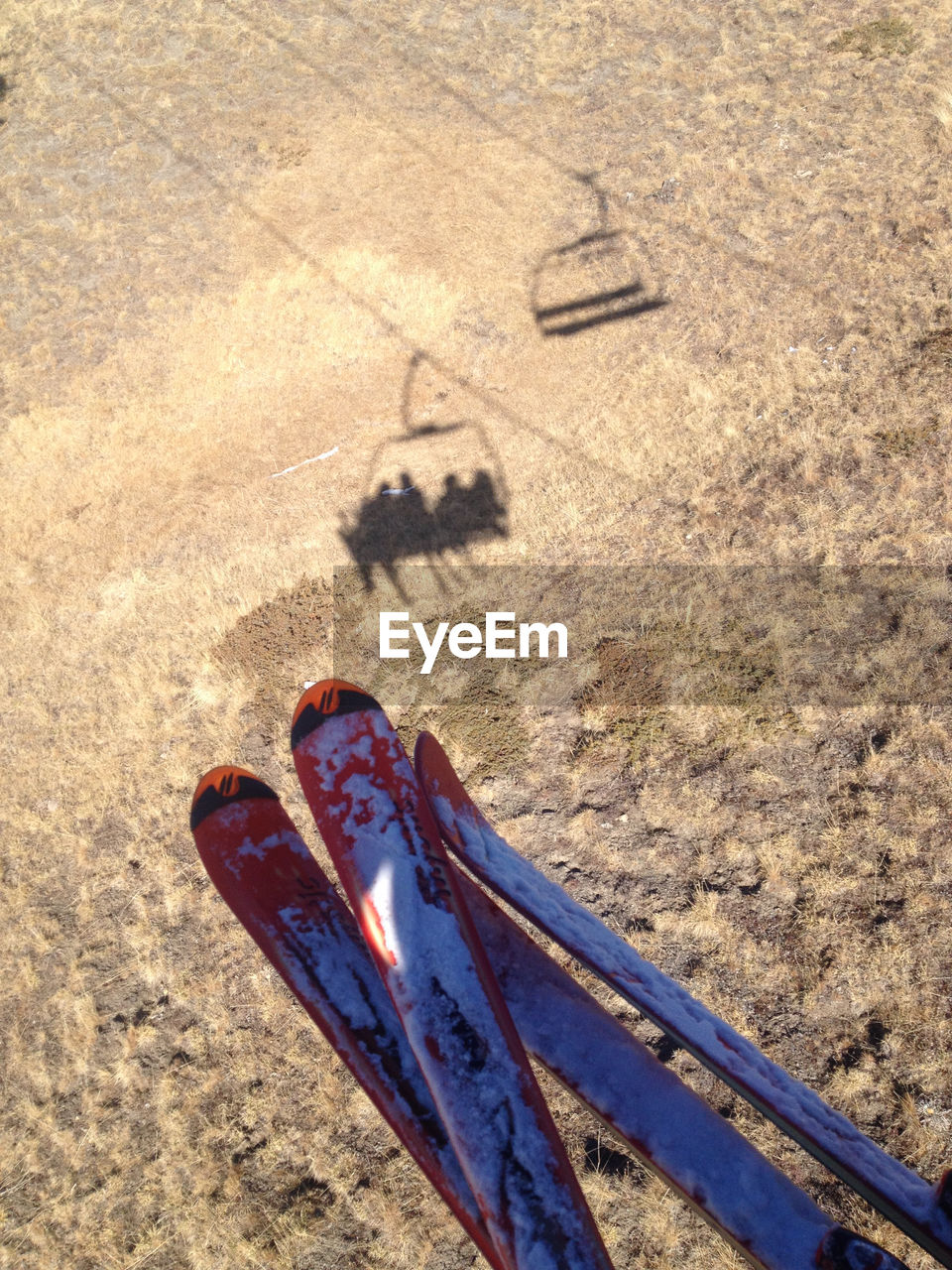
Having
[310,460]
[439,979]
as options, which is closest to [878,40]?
[310,460]

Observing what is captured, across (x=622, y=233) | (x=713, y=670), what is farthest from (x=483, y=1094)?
(x=622, y=233)

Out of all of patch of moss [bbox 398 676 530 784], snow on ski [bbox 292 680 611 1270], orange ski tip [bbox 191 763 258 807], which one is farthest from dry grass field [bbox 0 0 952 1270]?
snow on ski [bbox 292 680 611 1270]

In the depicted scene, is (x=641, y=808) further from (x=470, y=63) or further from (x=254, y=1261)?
(x=470, y=63)

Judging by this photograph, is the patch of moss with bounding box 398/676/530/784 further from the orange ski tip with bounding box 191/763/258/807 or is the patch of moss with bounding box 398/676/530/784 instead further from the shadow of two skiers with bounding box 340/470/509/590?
the orange ski tip with bounding box 191/763/258/807

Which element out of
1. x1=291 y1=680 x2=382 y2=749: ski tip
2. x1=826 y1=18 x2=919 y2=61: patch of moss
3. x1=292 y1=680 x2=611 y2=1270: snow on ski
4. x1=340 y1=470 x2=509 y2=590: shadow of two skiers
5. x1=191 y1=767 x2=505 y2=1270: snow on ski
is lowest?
x1=340 y1=470 x2=509 y2=590: shadow of two skiers

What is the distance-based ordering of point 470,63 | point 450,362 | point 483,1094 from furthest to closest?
1. point 470,63
2. point 450,362
3. point 483,1094

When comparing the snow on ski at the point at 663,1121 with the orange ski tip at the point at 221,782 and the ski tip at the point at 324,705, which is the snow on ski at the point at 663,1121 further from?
the orange ski tip at the point at 221,782

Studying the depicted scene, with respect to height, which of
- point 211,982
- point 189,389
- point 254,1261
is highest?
point 189,389

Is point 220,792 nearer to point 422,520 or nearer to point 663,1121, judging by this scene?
point 663,1121
